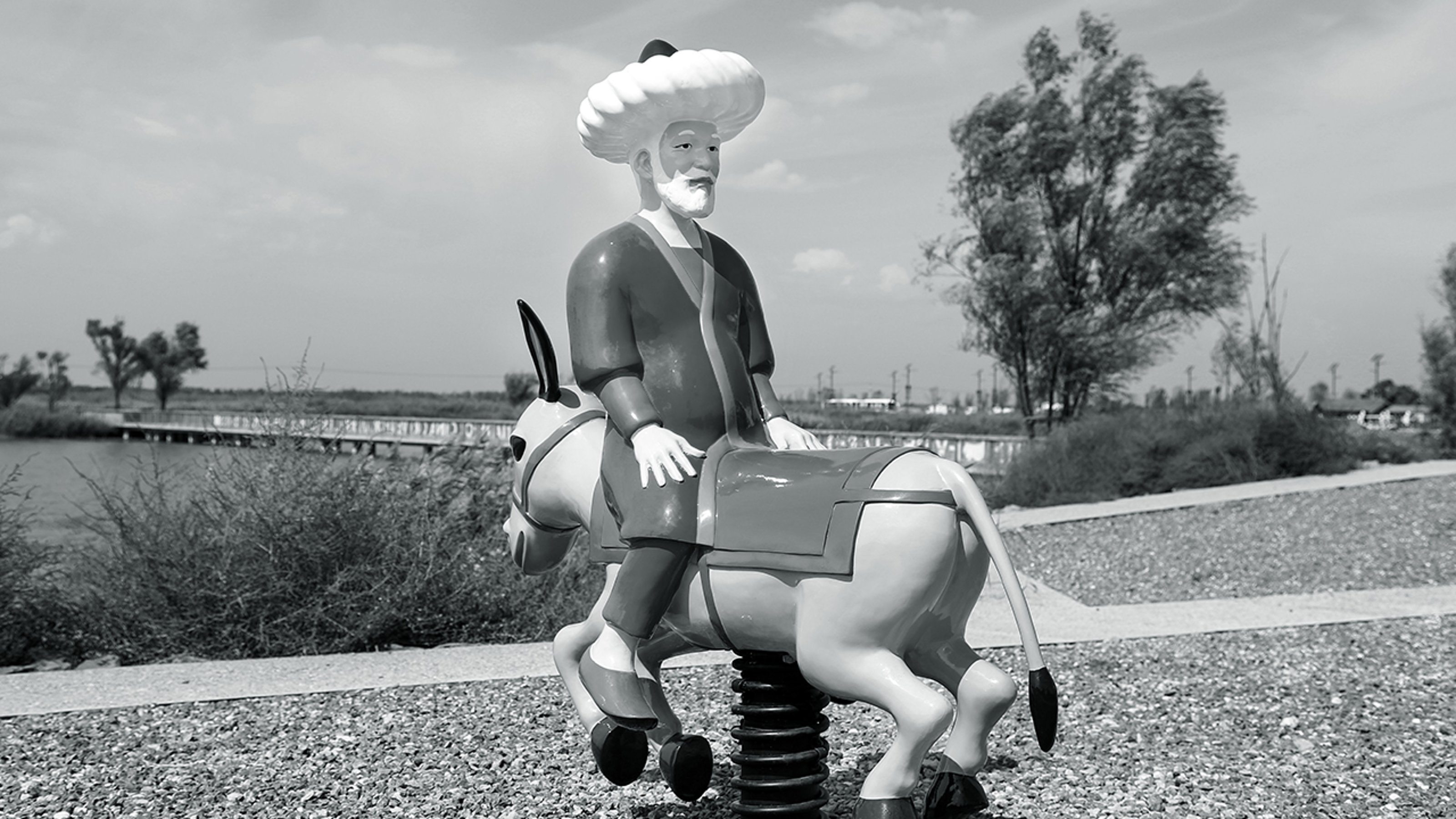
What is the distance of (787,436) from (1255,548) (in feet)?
27.3

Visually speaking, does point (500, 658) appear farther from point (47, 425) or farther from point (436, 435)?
point (47, 425)

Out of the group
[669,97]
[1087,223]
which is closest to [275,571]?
[669,97]

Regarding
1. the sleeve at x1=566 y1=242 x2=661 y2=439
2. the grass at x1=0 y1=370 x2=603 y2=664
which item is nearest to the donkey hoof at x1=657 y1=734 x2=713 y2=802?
the sleeve at x1=566 y1=242 x2=661 y2=439

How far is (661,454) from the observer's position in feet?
7.92

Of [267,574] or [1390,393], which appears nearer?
[267,574]

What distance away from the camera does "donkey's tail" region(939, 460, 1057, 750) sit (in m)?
2.27

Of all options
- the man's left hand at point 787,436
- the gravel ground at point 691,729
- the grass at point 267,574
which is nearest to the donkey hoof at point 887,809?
the man's left hand at point 787,436

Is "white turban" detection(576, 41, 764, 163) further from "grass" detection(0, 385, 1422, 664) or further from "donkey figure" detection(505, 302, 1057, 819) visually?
"grass" detection(0, 385, 1422, 664)

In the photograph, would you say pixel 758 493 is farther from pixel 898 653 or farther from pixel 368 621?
pixel 368 621

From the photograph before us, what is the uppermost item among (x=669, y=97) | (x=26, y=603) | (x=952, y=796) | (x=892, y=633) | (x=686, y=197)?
(x=669, y=97)

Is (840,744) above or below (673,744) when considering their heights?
below

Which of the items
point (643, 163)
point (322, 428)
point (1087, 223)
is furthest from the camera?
point (1087, 223)

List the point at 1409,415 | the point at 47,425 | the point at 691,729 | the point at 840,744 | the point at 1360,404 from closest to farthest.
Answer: the point at 840,744 → the point at 691,729 → the point at 1409,415 → the point at 47,425 → the point at 1360,404

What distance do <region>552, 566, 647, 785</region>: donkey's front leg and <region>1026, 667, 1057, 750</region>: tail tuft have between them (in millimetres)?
882
